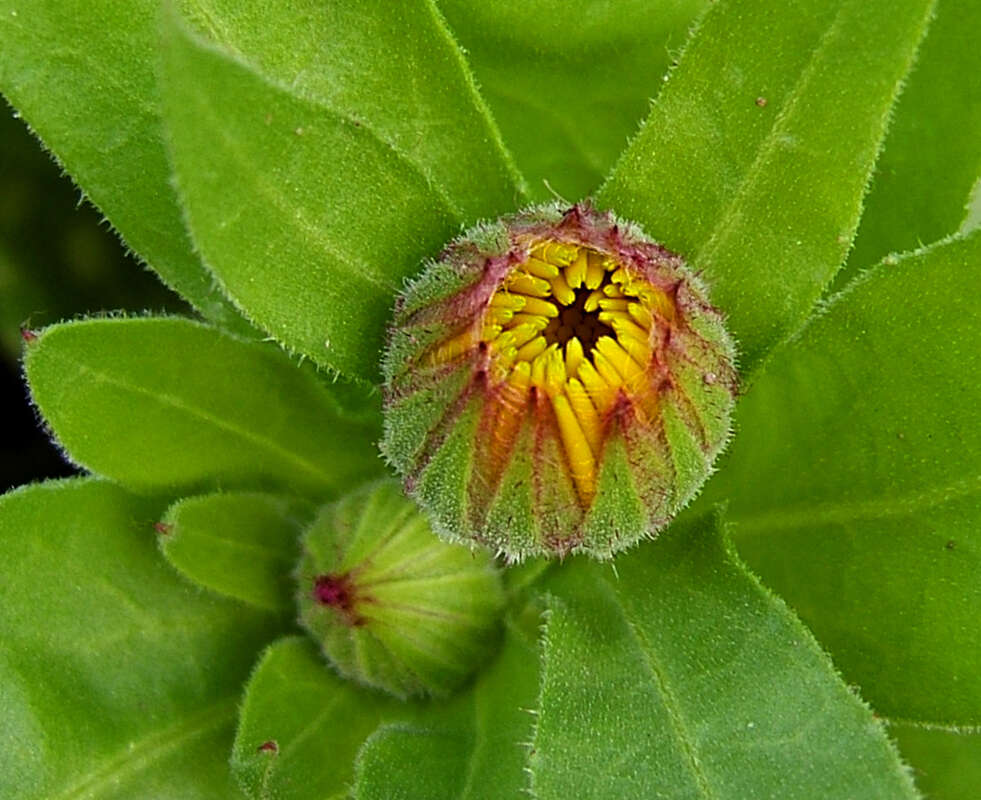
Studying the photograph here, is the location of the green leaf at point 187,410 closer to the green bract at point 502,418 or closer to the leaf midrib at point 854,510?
the green bract at point 502,418

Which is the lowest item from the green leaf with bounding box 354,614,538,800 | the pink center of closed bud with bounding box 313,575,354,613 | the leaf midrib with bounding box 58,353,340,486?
the green leaf with bounding box 354,614,538,800

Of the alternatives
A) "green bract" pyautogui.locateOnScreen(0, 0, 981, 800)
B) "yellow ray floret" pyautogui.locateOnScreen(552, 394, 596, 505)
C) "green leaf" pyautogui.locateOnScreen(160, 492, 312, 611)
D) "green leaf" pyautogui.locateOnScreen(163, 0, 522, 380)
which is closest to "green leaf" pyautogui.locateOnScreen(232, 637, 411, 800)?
"green bract" pyautogui.locateOnScreen(0, 0, 981, 800)

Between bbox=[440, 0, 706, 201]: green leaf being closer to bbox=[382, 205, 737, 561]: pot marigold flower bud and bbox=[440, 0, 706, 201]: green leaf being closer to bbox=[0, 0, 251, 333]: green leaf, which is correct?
bbox=[0, 0, 251, 333]: green leaf

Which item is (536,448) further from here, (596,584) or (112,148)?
(112,148)

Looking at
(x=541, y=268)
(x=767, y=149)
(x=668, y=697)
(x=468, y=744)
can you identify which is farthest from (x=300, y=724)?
(x=767, y=149)

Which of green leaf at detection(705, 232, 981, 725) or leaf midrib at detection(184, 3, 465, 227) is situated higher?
leaf midrib at detection(184, 3, 465, 227)

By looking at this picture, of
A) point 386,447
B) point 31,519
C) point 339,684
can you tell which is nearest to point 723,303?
point 386,447

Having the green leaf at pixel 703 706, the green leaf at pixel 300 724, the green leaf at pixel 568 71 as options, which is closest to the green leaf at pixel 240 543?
the green leaf at pixel 300 724
